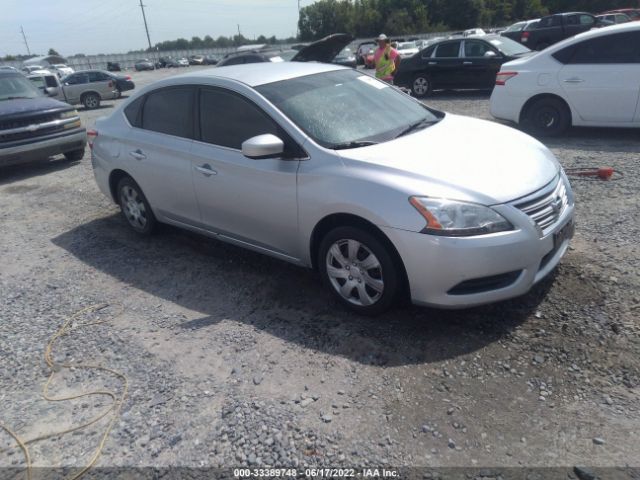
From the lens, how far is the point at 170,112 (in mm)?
4906

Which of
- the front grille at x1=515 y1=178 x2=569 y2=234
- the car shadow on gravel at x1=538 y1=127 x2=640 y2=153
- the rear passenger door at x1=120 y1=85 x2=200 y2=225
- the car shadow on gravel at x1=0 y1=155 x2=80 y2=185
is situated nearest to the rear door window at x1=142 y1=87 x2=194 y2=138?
the rear passenger door at x1=120 y1=85 x2=200 y2=225

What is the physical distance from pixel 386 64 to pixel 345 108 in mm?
6510

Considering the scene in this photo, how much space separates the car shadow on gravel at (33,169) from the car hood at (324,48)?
467cm

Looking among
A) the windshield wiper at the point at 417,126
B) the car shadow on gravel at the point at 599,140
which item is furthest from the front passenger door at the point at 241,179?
the car shadow on gravel at the point at 599,140

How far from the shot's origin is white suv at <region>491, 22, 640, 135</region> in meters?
7.35

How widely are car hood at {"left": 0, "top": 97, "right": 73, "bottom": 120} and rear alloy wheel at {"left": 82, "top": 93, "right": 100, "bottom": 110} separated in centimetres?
1241

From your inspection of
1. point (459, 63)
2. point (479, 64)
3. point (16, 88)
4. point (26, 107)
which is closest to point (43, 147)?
point (26, 107)

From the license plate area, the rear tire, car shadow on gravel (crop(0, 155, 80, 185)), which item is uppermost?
the license plate area

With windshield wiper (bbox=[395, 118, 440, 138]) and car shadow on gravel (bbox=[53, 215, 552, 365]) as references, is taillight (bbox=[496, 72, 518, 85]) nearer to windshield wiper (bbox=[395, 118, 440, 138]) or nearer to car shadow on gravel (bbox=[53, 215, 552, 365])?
windshield wiper (bbox=[395, 118, 440, 138])

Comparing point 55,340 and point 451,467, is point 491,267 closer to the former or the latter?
point 451,467

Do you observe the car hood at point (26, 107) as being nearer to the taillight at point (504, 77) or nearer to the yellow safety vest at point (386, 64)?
the yellow safety vest at point (386, 64)

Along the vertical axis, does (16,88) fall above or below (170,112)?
below

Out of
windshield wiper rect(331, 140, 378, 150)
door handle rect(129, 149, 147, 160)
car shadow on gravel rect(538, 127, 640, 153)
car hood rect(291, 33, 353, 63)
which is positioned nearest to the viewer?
windshield wiper rect(331, 140, 378, 150)

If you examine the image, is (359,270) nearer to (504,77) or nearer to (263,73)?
(263,73)
